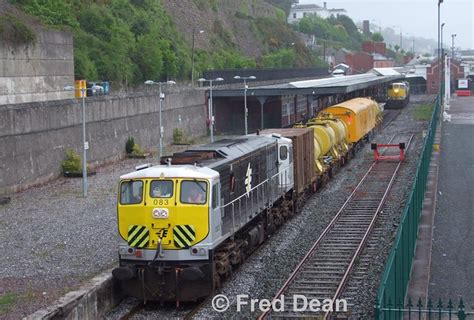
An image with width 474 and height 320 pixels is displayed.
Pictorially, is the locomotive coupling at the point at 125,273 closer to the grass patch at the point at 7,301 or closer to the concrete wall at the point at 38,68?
the grass patch at the point at 7,301

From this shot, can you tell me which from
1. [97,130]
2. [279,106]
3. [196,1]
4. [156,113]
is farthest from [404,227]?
[196,1]

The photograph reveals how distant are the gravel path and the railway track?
4524mm

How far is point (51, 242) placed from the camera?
22375 mm

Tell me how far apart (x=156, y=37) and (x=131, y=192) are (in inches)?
2230

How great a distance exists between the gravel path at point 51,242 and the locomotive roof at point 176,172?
2.73 m

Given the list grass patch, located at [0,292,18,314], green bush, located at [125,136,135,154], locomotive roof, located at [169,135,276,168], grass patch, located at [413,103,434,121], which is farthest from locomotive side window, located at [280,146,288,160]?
grass patch, located at [413,103,434,121]

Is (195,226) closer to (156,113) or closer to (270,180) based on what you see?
(270,180)

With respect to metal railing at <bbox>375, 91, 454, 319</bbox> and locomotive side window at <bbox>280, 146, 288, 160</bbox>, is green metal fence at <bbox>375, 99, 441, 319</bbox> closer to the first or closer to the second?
metal railing at <bbox>375, 91, 454, 319</bbox>

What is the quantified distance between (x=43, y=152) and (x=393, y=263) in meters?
25.9

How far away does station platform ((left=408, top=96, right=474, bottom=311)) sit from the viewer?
1642cm

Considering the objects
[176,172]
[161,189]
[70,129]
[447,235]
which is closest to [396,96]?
[70,129]

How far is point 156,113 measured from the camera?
51.7m

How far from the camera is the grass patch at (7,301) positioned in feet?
51.7

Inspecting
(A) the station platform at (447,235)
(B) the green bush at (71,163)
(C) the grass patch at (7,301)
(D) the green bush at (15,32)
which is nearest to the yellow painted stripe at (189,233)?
(C) the grass patch at (7,301)
